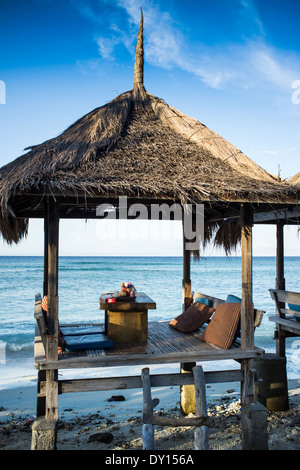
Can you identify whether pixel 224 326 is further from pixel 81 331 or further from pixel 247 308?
pixel 81 331

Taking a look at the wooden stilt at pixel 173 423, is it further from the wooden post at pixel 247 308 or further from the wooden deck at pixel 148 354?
the wooden post at pixel 247 308

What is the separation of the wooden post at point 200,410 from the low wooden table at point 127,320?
969 millimetres

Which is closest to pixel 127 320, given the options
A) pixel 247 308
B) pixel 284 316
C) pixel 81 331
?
pixel 81 331

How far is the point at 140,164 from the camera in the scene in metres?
4.16

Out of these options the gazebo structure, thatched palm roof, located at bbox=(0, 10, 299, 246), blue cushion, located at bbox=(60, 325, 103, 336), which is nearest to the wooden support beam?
the gazebo structure

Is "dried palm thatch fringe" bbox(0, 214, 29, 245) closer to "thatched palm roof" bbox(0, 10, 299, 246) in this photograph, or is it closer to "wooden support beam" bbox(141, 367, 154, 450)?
"thatched palm roof" bbox(0, 10, 299, 246)

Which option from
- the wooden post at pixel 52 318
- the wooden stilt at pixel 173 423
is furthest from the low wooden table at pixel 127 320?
the wooden stilt at pixel 173 423

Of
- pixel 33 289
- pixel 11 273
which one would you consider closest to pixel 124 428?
pixel 33 289

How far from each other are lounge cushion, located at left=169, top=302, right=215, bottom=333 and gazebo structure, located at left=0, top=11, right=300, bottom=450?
0.57 ft

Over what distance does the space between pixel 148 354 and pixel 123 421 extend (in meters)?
2.11

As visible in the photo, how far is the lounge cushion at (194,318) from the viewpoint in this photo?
5.11 meters

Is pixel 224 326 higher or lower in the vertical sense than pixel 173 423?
higher

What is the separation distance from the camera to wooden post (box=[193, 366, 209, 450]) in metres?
3.26

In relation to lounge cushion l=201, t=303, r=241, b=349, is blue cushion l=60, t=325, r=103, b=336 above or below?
below
